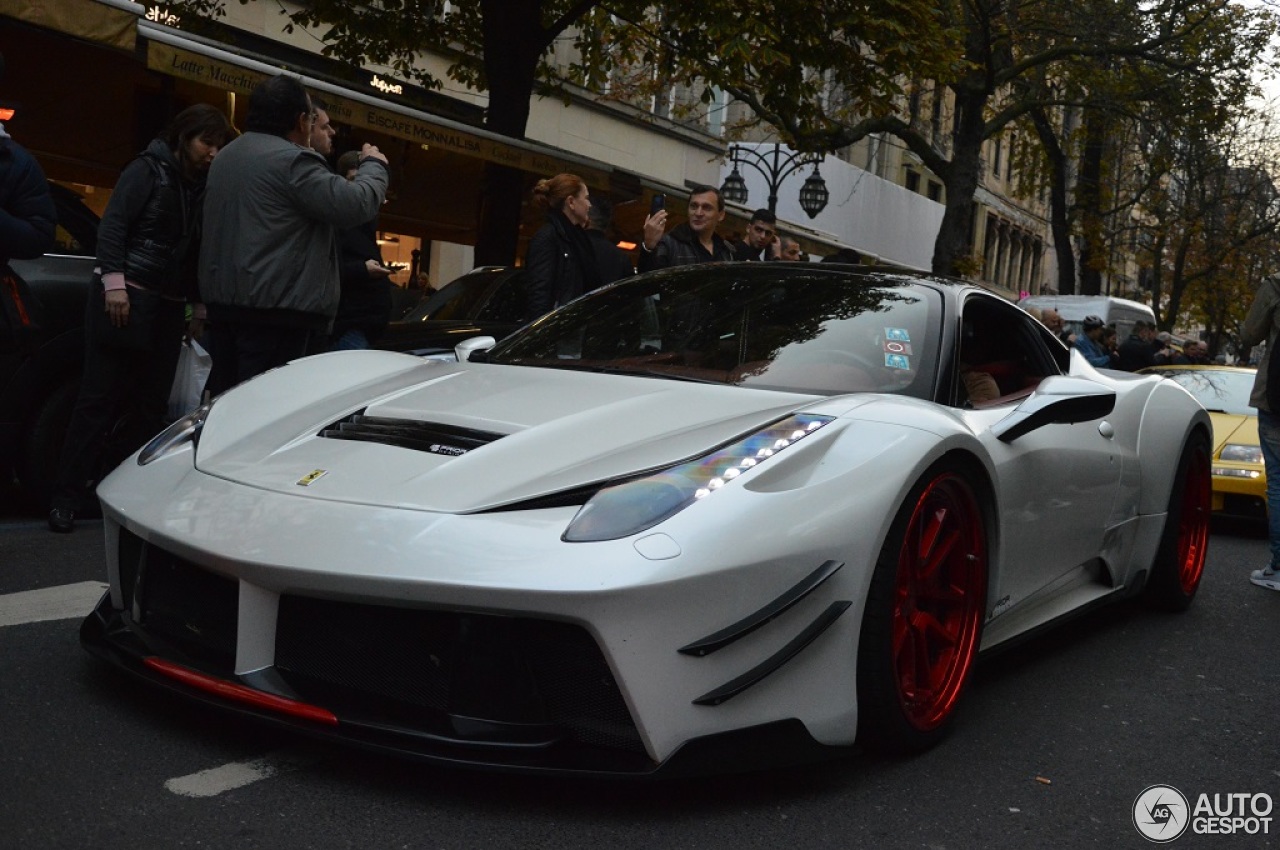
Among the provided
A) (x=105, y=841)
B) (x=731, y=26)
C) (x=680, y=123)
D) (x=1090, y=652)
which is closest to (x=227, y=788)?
(x=105, y=841)

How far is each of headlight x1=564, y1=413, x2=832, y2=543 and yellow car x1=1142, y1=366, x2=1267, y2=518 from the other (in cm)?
588

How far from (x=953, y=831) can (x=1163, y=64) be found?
22.0 m

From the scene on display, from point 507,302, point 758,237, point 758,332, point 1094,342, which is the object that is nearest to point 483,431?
point 758,332

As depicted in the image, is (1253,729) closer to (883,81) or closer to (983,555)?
(983,555)

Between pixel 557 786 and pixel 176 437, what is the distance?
1384 mm

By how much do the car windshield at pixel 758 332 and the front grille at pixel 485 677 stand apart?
1.26 meters

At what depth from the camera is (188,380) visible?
5.92 metres

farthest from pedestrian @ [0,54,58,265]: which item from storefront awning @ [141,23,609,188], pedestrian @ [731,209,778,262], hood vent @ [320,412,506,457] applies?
pedestrian @ [731,209,778,262]

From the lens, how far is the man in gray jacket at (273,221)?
517 centimetres

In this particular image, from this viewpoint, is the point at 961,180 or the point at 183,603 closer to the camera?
the point at 183,603

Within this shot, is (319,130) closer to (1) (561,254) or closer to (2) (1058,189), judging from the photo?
(1) (561,254)

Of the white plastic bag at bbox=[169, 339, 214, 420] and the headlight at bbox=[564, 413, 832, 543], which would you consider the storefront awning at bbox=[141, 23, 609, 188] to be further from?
the headlight at bbox=[564, 413, 832, 543]

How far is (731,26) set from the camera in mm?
13148

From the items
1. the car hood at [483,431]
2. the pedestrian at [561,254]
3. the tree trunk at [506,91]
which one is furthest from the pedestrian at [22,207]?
the tree trunk at [506,91]
